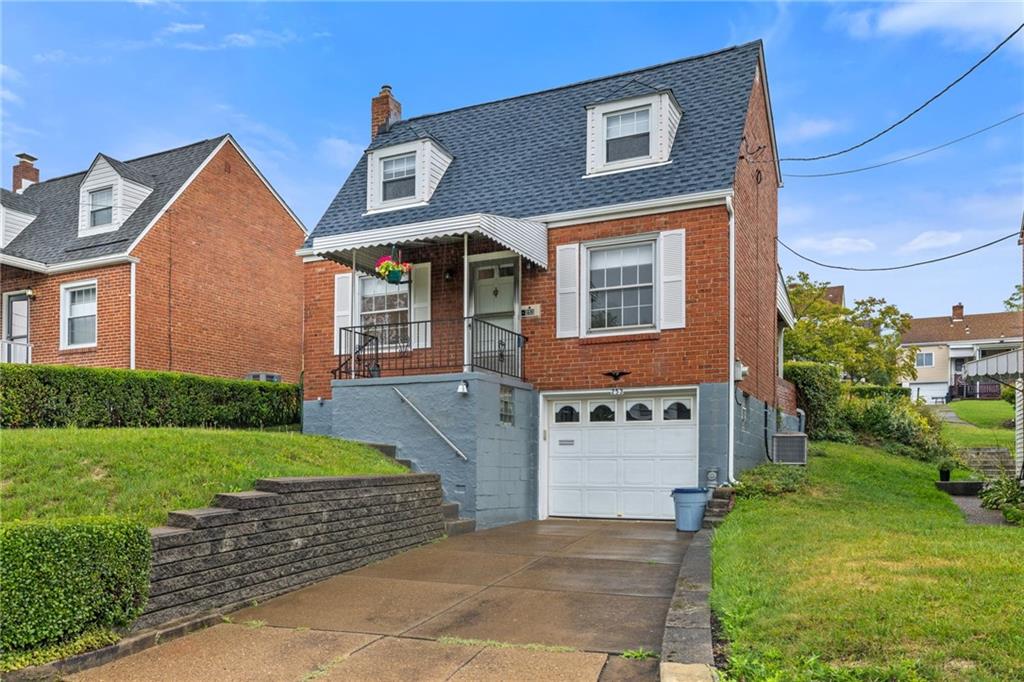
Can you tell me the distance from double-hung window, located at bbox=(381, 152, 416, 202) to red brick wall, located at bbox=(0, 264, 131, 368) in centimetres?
676

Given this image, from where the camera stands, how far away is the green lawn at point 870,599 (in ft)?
13.5

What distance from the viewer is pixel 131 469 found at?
23.5 ft

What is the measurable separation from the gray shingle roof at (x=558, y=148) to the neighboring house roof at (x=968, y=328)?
42873 mm

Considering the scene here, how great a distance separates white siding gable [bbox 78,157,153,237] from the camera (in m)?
19.0

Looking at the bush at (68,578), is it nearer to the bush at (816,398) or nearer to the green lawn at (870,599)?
the green lawn at (870,599)

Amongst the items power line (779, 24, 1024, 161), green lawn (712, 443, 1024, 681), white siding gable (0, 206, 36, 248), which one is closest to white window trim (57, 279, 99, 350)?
white siding gable (0, 206, 36, 248)

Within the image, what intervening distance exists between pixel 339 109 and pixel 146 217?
5948mm

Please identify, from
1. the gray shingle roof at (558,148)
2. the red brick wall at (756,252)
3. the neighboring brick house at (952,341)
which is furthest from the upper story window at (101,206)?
the neighboring brick house at (952,341)

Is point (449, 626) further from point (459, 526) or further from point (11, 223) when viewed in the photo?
point (11, 223)

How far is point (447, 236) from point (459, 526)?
453cm

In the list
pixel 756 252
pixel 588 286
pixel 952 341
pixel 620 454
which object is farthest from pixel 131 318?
pixel 952 341

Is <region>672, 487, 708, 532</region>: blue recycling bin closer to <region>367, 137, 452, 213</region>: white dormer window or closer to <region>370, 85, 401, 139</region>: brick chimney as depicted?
<region>367, 137, 452, 213</region>: white dormer window

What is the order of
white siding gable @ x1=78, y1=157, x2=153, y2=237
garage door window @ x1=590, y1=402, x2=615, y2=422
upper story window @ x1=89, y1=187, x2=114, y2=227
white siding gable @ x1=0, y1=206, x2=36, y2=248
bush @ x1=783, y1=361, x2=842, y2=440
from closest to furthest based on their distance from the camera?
1. garage door window @ x1=590, y1=402, x2=615, y2=422
2. white siding gable @ x1=78, y1=157, x2=153, y2=237
3. upper story window @ x1=89, y1=187, x2=114, y2=227
4. bush @ x1=783, y1=361, x2=842, y2=440
5. white siding gable @ x1=0, y1=206, x2=36, y2=248

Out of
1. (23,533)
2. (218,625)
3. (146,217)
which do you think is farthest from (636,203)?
(146,217)
